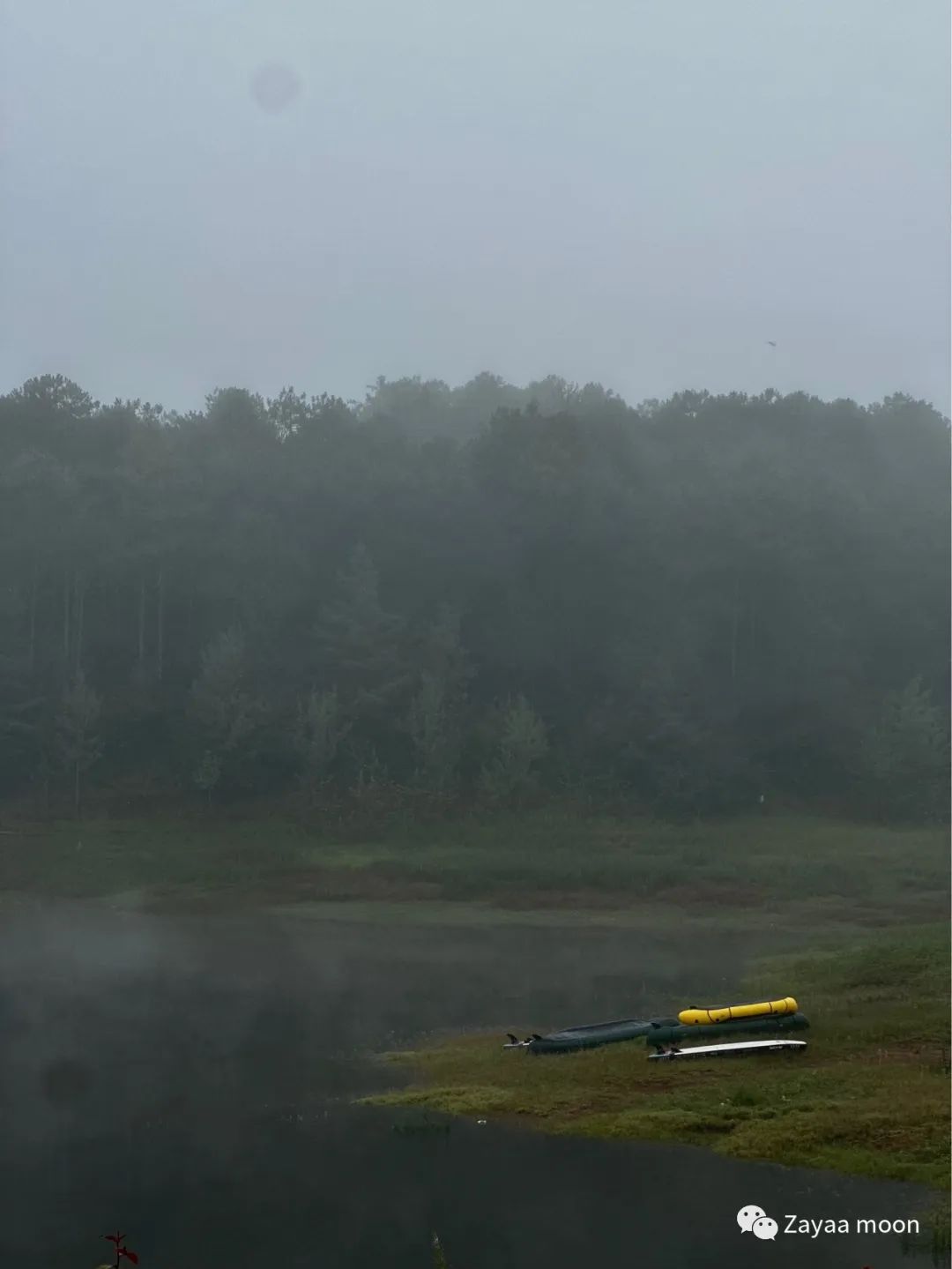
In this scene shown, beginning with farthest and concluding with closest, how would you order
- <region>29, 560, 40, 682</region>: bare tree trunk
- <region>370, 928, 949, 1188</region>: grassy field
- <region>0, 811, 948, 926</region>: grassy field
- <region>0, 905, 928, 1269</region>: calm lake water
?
<region>29, 560, 40, 682</region>: bare tree trunk
<region>0, 811, 948, 926</region>: grassy field
<region>370, 928, 949, 1188</region>: grassy field
<region>0, 905, 928, 1269</region>: calm lake water

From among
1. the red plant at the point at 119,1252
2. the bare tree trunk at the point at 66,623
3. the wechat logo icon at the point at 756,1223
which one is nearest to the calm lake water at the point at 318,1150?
the wechat logo icon at the point at 756,1223

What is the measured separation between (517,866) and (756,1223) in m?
30.4

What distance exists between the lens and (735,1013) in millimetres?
21453

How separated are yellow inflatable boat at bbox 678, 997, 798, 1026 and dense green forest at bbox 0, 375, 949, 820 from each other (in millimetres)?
34487

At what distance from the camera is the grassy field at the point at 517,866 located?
133 feet

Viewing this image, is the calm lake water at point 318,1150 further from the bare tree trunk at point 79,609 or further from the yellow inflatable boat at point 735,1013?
the bare tree trunk at point 79,609

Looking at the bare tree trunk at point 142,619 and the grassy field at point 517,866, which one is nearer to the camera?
the grassy field at point 517,866

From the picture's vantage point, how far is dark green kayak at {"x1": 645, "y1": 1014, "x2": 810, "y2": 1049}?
2105cm

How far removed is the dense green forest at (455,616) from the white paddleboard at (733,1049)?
35763 mm

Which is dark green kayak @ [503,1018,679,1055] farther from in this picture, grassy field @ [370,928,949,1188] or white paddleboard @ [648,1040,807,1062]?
white paddleboard @ [648,1040,807,1062]

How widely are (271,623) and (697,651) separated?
2073cm

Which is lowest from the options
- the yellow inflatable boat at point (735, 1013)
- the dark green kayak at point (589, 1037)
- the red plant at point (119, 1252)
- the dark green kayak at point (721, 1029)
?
the dark green kayak at point (589, 1037)

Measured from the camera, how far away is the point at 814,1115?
16.9m

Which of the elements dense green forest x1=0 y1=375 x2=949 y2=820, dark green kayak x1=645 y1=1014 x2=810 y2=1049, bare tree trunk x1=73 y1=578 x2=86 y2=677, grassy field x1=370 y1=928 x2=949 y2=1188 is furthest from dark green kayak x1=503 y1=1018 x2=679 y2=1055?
bare tree trunk x1=73 y1=578 x2=86 y2=677
